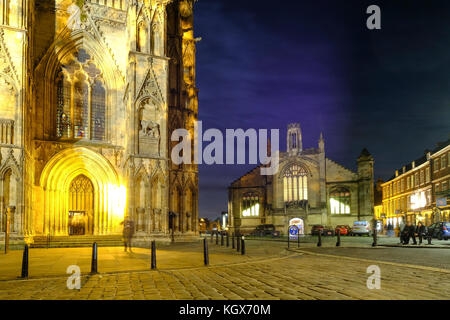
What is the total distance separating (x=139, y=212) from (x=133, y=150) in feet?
11.6

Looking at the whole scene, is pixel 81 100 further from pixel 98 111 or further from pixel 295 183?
pixel 295 183

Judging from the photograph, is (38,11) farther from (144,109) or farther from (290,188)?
(290,188)

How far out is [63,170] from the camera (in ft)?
89.2

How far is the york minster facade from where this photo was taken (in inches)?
2287

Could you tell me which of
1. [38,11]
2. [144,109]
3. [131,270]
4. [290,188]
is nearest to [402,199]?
[290,188]

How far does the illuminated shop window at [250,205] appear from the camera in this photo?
62844 millimetres

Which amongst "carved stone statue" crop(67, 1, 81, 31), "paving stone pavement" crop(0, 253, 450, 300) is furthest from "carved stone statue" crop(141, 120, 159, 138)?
"paving stone pavement" crop(0, 253, 450, 300)

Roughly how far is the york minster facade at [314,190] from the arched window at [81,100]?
35.0 meters

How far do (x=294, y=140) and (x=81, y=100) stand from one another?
3775cm

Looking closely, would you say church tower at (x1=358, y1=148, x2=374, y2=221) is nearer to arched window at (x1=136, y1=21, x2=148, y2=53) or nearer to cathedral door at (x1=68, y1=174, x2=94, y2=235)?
cathedral door at (x1=68, y1=174, x2=94, y2=235)

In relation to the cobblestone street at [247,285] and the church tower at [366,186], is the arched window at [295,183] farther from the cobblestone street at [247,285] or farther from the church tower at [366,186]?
the cobblestone street at [247,285]

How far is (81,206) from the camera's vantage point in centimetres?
2847

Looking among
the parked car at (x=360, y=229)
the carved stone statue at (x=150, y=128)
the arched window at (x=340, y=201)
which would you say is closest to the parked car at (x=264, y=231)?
the parked car at (x=360, y=229)

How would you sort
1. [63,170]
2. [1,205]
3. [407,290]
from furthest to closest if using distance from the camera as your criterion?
[63,170] < [1,205] < [407,290]
